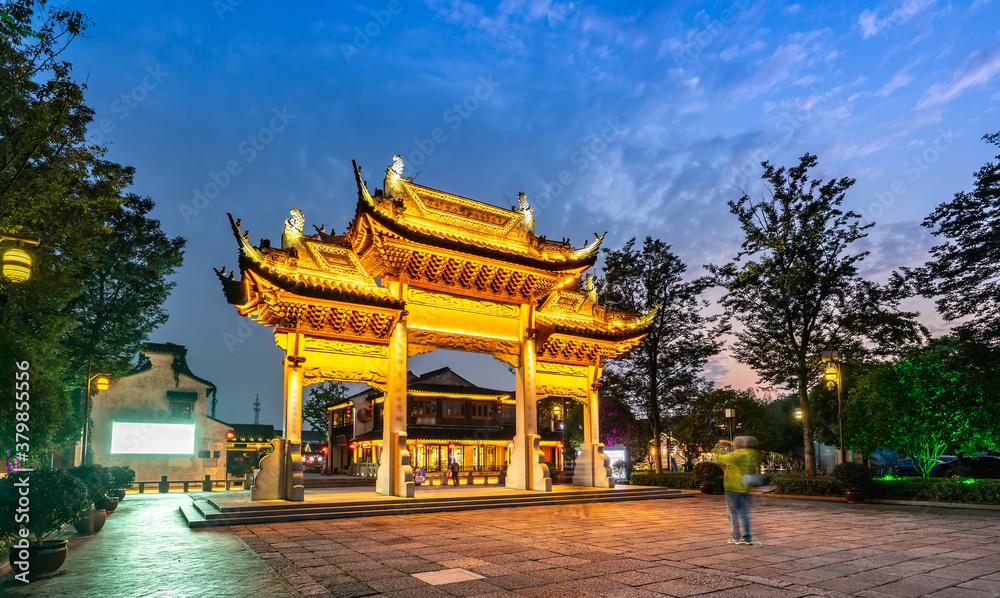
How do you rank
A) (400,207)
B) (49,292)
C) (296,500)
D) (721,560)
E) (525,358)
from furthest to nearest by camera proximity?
(525,358) < (400,207) < (296,500) < (49,292) < (721,560)

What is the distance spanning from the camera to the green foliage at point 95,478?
12.4 meters

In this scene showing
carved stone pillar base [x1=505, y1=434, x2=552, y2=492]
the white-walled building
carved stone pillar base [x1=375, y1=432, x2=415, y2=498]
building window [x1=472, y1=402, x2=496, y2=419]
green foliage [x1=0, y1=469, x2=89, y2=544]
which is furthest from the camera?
building window [x1=472, y1=402, x2=496, y2=419]

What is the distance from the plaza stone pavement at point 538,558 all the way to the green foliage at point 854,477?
4.91 meters

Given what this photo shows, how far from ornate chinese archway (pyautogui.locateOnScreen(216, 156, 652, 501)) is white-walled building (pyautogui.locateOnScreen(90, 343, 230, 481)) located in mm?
21107

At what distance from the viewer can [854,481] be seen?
18188mm

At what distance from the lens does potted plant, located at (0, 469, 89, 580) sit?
22.4ft

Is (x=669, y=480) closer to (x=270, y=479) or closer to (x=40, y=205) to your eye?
(x=270, y=479)

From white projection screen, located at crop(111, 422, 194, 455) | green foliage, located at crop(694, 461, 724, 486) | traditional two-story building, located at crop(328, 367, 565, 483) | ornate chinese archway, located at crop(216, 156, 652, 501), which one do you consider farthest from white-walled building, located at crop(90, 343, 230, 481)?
green foliage, located at crop(694, 461, 724, 486)

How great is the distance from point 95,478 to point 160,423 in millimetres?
23489

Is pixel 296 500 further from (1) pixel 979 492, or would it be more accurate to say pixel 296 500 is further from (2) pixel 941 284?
(2) pixel 941 284

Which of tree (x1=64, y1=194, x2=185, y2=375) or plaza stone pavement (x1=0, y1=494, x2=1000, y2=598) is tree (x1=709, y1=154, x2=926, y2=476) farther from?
tree (x1=64, y1=194, x2=185, y2=375)

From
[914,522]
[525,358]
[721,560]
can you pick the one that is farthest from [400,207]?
[914,522]

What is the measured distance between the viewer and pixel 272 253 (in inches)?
612

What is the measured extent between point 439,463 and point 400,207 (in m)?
27.1
